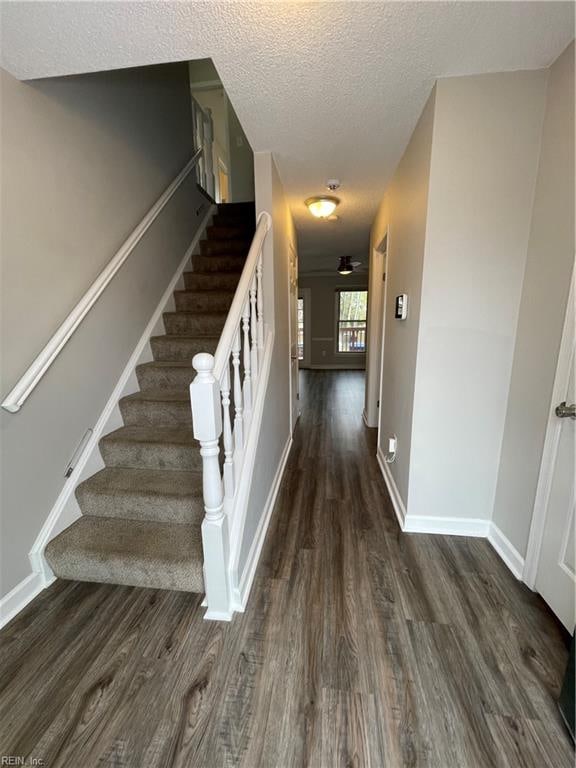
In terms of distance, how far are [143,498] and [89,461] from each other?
Result: 0.44 metres

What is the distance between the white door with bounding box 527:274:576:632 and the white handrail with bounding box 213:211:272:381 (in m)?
1.40

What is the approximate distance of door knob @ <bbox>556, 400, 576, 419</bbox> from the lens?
50.3 inches

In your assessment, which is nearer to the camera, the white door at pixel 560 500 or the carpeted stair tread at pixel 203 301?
the white door at pixel 560 500

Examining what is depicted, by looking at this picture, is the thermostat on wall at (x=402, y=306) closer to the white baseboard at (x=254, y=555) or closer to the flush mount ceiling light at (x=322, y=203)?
the flush mount ceiling light at (x=322, y=203)

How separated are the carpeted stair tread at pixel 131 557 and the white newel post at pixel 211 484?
146 millimetres

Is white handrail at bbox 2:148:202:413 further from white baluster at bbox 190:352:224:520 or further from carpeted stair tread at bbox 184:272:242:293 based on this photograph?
white baluster at bbox 190:352:224:520

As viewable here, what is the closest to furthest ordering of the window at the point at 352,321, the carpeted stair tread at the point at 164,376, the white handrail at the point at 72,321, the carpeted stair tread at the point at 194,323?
the white handrail at the point at 72,321, the carpeted stair tread at the point at 164,376, the carpeted stair tread at the point at 194,323, the window at the point at 352,321

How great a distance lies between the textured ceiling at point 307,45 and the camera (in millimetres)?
1137

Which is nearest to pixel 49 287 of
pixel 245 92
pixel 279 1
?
pixel 245 92

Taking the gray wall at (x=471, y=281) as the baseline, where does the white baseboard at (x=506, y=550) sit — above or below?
below

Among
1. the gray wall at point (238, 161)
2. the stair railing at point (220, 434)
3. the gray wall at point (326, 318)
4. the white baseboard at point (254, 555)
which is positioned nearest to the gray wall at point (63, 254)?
the stair railing at point (220, 434)

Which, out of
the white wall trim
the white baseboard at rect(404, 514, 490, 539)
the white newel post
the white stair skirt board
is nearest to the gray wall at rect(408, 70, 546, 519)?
the white baseboard at rect(404, 514, 490, 539)

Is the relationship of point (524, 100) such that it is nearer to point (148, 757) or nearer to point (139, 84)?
point (139, 84)

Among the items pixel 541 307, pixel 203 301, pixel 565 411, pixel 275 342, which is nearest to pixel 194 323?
pixel 203 301
